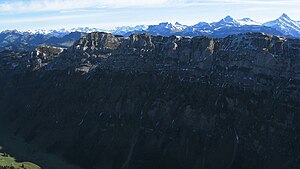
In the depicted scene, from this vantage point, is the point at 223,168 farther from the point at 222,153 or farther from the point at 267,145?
the point at 267,145

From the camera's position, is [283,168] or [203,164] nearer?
[283,168]

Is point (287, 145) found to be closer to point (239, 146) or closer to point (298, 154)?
point (298, 154)

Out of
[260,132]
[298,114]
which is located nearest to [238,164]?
[260,132]

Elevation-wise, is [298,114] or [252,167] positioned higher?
[298,114]

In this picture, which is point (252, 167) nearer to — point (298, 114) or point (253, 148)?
point (253, 148)

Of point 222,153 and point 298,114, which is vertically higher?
point 298,114

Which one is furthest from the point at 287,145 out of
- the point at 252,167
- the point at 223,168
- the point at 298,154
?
the point at 223,168

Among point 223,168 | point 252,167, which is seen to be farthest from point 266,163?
point 223,168
